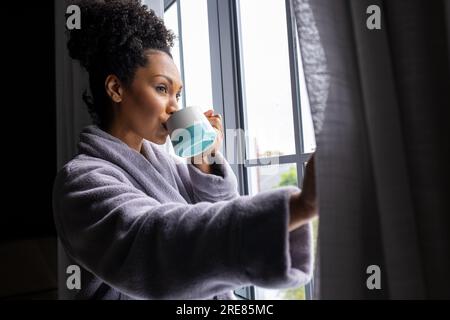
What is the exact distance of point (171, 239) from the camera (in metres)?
0.41

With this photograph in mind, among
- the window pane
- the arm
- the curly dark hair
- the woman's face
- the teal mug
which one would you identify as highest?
the curly dark hair

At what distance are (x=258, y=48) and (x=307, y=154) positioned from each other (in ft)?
1.05

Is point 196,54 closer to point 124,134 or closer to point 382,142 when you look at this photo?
point 124,134

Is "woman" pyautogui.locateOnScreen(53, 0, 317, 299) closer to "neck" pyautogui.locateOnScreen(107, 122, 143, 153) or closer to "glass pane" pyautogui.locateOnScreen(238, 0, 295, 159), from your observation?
"neck" pyautogui.locateOnScreen(107, 122, 143, 153)

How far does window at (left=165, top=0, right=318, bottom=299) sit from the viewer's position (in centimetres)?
77

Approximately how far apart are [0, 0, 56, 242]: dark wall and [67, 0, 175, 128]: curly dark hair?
16.8 inches

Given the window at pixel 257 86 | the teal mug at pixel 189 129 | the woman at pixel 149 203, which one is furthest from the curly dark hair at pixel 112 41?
the window at pixel 257 86

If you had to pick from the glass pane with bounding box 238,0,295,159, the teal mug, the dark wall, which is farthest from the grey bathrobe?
the dark wall

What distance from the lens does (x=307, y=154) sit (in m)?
0.74

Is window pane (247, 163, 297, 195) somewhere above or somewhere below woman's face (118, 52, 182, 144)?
below

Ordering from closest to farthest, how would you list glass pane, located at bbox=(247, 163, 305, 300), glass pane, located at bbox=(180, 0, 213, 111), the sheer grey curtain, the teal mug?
the sheer grey curtain < the teal mug < glass pane, located at bbox=(247, 163, 305, 300) < glass pane, located at bbox=(180, 0, 213, 111)

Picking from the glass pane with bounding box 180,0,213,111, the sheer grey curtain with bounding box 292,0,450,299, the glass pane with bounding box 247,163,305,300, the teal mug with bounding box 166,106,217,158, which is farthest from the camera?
the glass pane with bounding box 180,0,213,111

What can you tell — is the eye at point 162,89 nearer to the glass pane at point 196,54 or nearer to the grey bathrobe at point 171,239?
the grey bathrobe at point 171,239

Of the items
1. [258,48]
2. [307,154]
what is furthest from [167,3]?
[307,154]
